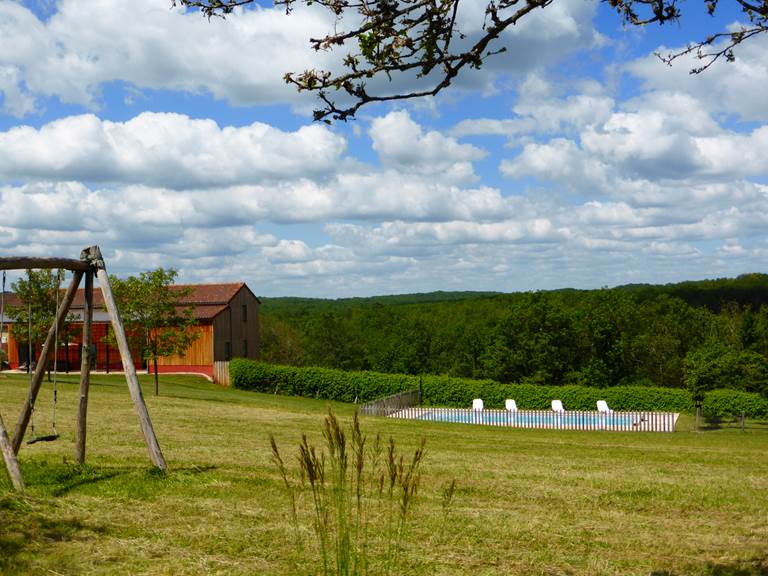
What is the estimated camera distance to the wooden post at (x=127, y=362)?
36.4ft

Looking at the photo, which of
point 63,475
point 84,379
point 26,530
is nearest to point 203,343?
point 84,379

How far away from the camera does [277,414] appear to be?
2884 centimetres

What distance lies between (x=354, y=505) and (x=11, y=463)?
4.16 m

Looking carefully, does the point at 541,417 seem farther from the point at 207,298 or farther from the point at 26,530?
the point at 26,530

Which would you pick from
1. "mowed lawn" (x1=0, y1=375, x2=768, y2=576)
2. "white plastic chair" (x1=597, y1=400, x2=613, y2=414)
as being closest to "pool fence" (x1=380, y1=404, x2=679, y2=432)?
"white plastic chair" (x1=597, y1=400, x2=613, y2=414)

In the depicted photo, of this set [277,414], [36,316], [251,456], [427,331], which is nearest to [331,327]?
[427,331]

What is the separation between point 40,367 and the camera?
1109 cm

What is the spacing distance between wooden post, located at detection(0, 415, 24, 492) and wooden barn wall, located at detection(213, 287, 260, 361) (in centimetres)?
4682

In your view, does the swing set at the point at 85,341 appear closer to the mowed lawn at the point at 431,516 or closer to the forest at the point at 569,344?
the mowed lawn at the point at 431,516

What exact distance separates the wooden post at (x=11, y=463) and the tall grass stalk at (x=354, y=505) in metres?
3.28

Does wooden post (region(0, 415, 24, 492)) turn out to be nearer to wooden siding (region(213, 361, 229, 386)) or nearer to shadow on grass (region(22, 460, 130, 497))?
shadow on grass (region(22, 460, 130, 497))

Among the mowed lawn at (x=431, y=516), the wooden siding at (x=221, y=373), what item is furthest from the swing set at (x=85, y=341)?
the wooden siding at (x=221, y=373)

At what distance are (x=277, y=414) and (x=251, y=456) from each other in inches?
580

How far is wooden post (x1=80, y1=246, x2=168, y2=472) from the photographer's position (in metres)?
11.1
